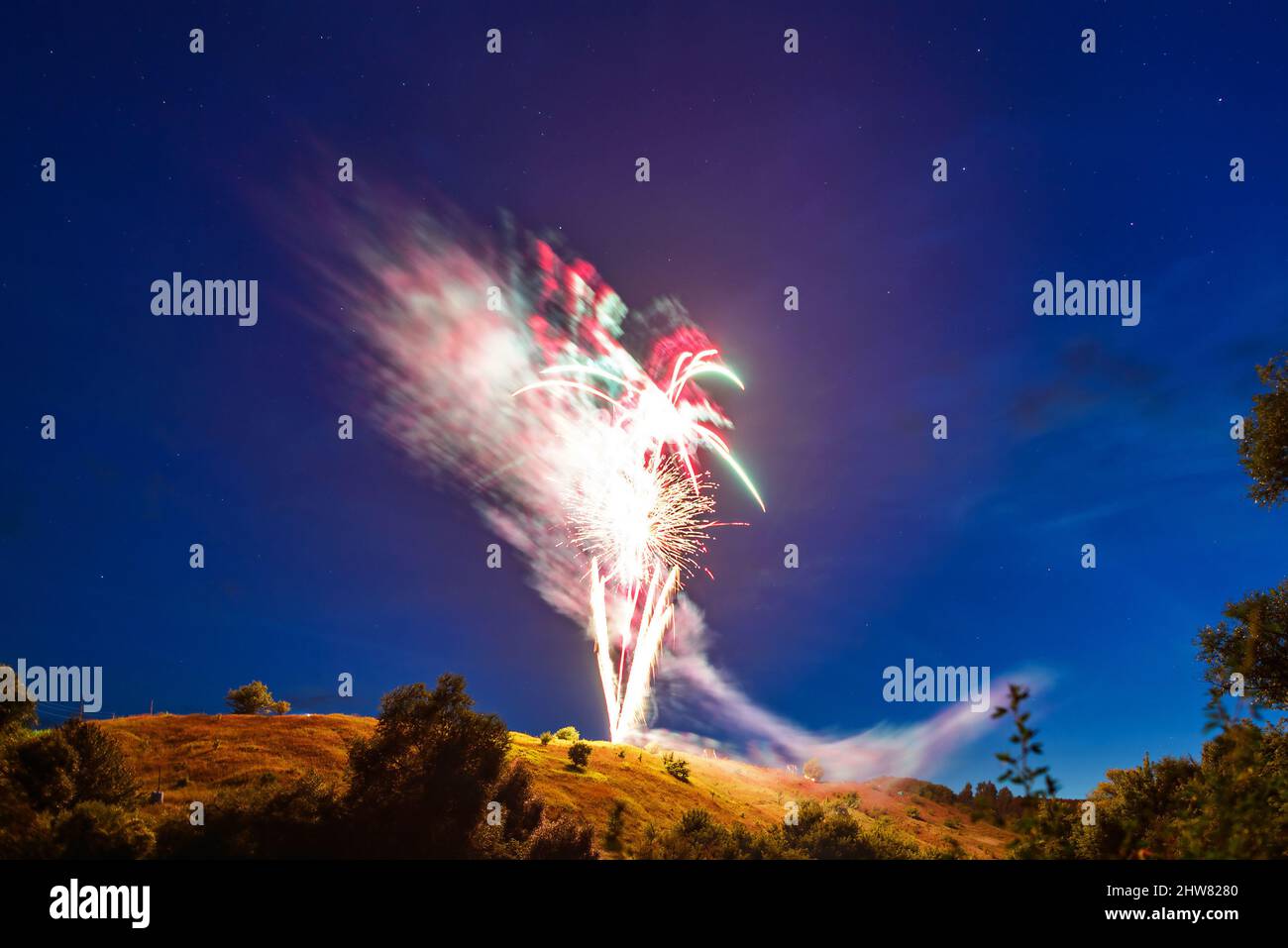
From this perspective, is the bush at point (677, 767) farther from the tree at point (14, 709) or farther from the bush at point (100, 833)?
the tree at point (14, 709)

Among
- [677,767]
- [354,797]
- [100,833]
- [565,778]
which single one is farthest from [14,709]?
[677,767]

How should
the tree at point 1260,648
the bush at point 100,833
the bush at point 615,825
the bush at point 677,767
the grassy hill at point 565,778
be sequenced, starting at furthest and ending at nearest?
the bush at point 677,767
the grassy hill at point 565,778
the bush at point 615,825
the bush at point 100,833
the tree at point 1260,648

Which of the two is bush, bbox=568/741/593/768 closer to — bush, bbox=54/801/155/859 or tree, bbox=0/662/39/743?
bush, bbox=54/801/155/859

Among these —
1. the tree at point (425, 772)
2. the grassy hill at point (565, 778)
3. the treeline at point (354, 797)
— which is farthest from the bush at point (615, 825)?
the tree at point (425, 772)

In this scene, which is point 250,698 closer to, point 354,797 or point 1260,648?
point 354,797

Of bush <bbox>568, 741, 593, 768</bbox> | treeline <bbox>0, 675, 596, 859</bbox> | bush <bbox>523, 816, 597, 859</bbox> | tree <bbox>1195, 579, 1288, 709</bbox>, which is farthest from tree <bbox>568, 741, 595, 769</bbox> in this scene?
tree <bbox>1195, 579, 1288, 709</bbox>
